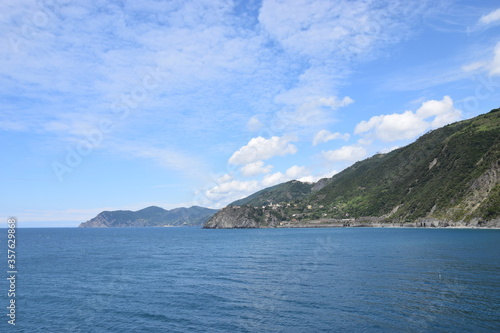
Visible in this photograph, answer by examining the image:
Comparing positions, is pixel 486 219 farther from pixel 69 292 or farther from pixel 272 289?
pixel 69 292

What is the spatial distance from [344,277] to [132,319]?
38.5 metres

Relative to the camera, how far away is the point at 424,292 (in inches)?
1949

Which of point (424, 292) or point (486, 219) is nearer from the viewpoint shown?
point (424, 292)

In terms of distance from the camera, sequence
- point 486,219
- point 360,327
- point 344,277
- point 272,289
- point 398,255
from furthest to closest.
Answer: point 486,219, point 398,255, point 344,277, point 272,289, point 360,327

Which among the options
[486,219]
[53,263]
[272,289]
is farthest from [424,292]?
[486,219]

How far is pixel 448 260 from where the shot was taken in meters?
77.6

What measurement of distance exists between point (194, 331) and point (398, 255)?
7129cm

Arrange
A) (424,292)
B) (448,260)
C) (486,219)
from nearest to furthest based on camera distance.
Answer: (424,292) < (448,260) < (486,219)

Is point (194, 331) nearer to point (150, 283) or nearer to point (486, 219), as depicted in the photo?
point (150, 283)

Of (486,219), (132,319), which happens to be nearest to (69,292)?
(132,319)

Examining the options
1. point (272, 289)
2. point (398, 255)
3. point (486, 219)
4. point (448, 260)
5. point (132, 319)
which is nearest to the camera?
point (132, 319)

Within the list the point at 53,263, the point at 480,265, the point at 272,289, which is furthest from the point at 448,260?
the point at 53,263

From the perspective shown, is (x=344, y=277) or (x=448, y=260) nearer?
(x=344, y=277)

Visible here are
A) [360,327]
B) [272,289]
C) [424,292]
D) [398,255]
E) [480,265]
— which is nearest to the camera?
[360,327]
